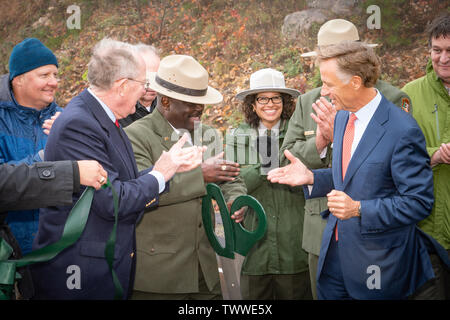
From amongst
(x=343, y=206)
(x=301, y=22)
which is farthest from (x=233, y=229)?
(x=301, y=22)

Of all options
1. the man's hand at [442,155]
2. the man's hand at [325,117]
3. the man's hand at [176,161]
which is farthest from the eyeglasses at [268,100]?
the man's hand at [176,161]

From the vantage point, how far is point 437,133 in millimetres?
3381

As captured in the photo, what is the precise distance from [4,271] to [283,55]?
9306 mm

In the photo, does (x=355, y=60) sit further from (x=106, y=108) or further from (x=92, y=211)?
(x=92, y=211)

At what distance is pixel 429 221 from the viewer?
3.38m

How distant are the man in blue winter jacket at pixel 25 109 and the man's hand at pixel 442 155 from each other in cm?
282

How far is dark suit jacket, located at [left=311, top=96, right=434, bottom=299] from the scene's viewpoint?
2.19 m

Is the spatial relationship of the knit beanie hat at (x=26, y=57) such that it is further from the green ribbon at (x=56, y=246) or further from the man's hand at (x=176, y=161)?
the green ribbon at (x=56, y=246)

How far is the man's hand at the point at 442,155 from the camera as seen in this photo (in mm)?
3074

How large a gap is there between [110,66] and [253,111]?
1765 millimetres

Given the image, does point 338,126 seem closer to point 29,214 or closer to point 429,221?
point 429,221

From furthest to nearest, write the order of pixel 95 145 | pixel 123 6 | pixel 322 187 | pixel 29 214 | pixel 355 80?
pixel 123 6 → pixel 29 214 → pixel 322 187 → pixel 355 80 → pixel 95 145

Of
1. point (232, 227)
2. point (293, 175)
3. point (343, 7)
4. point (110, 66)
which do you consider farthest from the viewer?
point (343, 7)

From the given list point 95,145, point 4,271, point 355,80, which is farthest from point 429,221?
point 4,271
